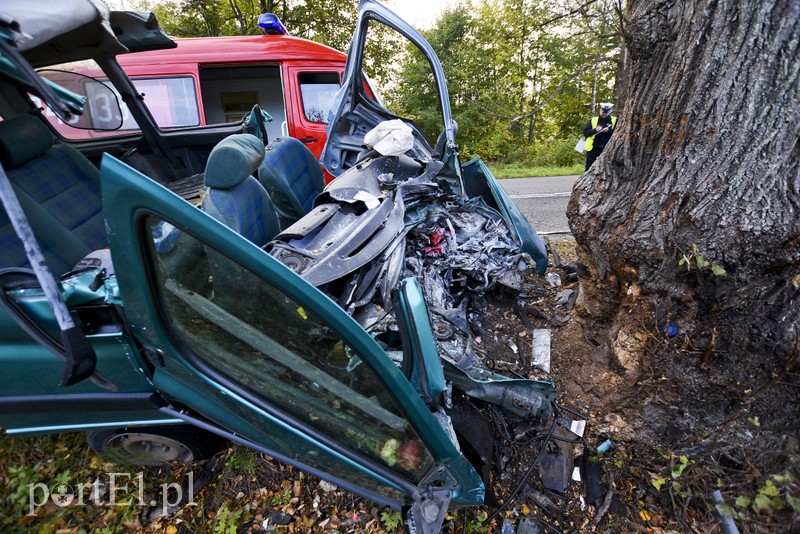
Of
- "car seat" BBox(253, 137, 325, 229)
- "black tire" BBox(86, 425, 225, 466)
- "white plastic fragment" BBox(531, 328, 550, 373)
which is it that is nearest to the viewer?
"black tire" BBox(86, 425, 225, 466)

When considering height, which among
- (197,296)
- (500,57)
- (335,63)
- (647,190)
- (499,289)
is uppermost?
(500,57)

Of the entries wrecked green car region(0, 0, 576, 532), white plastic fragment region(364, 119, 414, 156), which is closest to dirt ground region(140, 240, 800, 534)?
wrecked green car region(0, 0, 576, 532)

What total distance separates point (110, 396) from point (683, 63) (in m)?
2.84

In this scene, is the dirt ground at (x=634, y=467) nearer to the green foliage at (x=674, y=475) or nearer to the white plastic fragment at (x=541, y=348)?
the green foliage at (x=674, y=475)

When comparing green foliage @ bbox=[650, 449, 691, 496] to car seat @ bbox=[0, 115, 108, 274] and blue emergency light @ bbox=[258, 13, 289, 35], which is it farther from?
blue emergency light @ bbox=[258, 13, 289, 35]

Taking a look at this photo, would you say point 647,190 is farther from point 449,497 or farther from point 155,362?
point 155,362

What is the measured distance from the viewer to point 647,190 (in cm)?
175

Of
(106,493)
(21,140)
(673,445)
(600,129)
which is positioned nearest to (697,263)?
(673,445)

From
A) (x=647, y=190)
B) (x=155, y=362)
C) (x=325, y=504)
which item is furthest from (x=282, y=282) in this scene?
(x=647, y=190)

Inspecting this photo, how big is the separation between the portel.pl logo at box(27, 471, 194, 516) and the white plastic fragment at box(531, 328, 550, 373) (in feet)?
7.15

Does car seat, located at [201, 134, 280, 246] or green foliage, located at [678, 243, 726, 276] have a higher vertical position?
car seat, located at [201, 134, 280, 246]

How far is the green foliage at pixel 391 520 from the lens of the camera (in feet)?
6.07

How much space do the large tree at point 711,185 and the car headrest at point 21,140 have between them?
11.2ft

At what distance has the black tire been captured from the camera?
200cm
